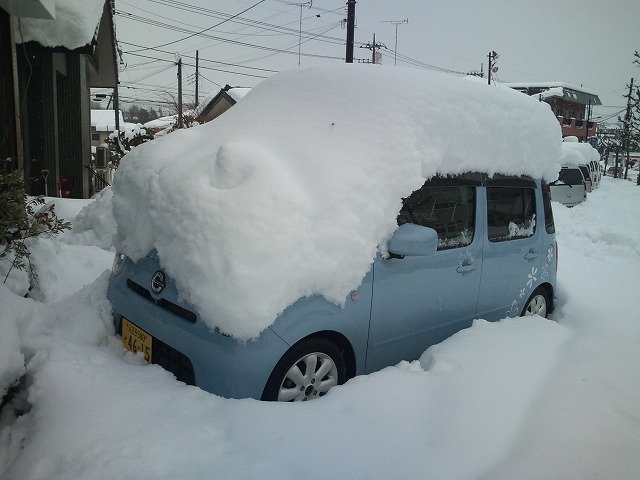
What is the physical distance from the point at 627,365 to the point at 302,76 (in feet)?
9.03

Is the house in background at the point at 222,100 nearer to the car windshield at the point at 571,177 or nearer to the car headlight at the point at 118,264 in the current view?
the car windshield at the point at 571,177

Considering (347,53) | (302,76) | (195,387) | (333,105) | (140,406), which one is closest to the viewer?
(140,406)

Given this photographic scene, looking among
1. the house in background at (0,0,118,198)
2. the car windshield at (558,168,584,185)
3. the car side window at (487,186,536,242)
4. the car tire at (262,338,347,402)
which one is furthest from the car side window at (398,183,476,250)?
the car windshield at (558,168,584,185)

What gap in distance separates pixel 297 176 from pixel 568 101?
5570 cm

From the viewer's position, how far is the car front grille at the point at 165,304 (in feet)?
7.82

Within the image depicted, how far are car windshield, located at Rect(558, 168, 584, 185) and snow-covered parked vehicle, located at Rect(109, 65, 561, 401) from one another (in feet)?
44.3

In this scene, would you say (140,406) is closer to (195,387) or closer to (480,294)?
(195,387)

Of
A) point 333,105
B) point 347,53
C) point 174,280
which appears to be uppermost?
point 347,53

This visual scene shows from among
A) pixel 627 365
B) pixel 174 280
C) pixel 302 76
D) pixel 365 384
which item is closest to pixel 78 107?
pixel 302 76

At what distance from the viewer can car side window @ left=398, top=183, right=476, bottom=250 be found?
Result: 295cm

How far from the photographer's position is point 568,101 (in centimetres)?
5012

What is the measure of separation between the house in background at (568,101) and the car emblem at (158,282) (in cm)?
5008

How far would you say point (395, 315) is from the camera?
2.91m

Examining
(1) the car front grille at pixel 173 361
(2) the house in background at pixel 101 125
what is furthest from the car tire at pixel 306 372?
(2) the house in background at pixel 101 125
